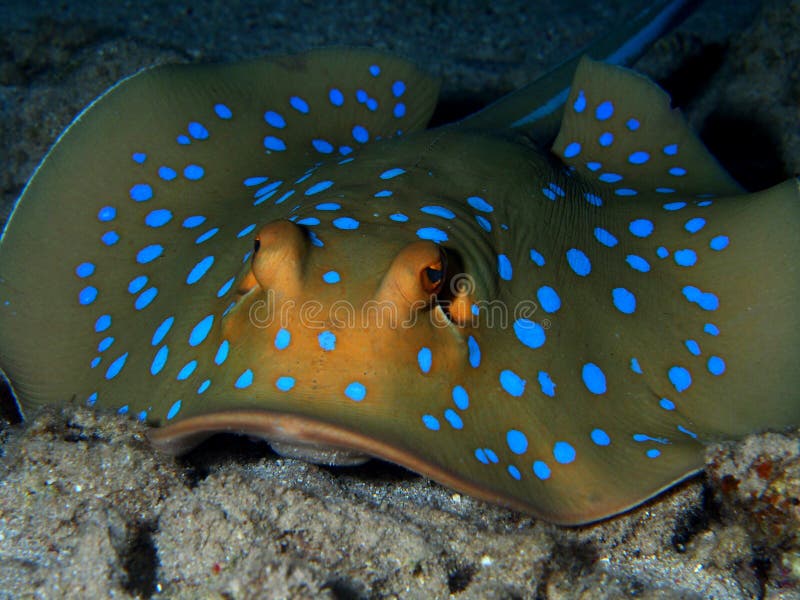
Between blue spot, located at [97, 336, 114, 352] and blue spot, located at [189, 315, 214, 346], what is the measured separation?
2.72ft

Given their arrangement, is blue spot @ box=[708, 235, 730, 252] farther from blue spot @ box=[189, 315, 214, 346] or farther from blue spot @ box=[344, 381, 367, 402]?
blue spot @ box=[189, 315, 214, 346]

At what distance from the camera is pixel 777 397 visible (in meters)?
3.49

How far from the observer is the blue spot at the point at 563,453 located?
2.99m

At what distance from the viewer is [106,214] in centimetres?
431

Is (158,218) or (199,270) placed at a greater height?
(199,270)

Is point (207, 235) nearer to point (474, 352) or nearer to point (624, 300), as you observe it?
point (474, 352)

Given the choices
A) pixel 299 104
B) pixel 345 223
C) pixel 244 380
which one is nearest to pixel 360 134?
pixel 299 104

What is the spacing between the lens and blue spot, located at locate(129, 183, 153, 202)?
4.41m

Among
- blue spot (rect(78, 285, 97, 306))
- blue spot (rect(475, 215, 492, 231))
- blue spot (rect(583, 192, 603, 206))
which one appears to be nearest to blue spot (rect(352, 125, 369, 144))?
blue spot (rect(583, 192, 603, 206))

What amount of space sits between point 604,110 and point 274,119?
3042 mm

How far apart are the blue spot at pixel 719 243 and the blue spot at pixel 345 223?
8.66 ft

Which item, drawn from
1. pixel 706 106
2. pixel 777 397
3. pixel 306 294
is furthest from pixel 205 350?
pixel 706 106

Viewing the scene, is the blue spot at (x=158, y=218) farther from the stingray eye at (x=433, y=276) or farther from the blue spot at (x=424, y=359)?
the blue spot at (x=424, y=359)

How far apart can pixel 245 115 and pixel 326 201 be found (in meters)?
2.01
